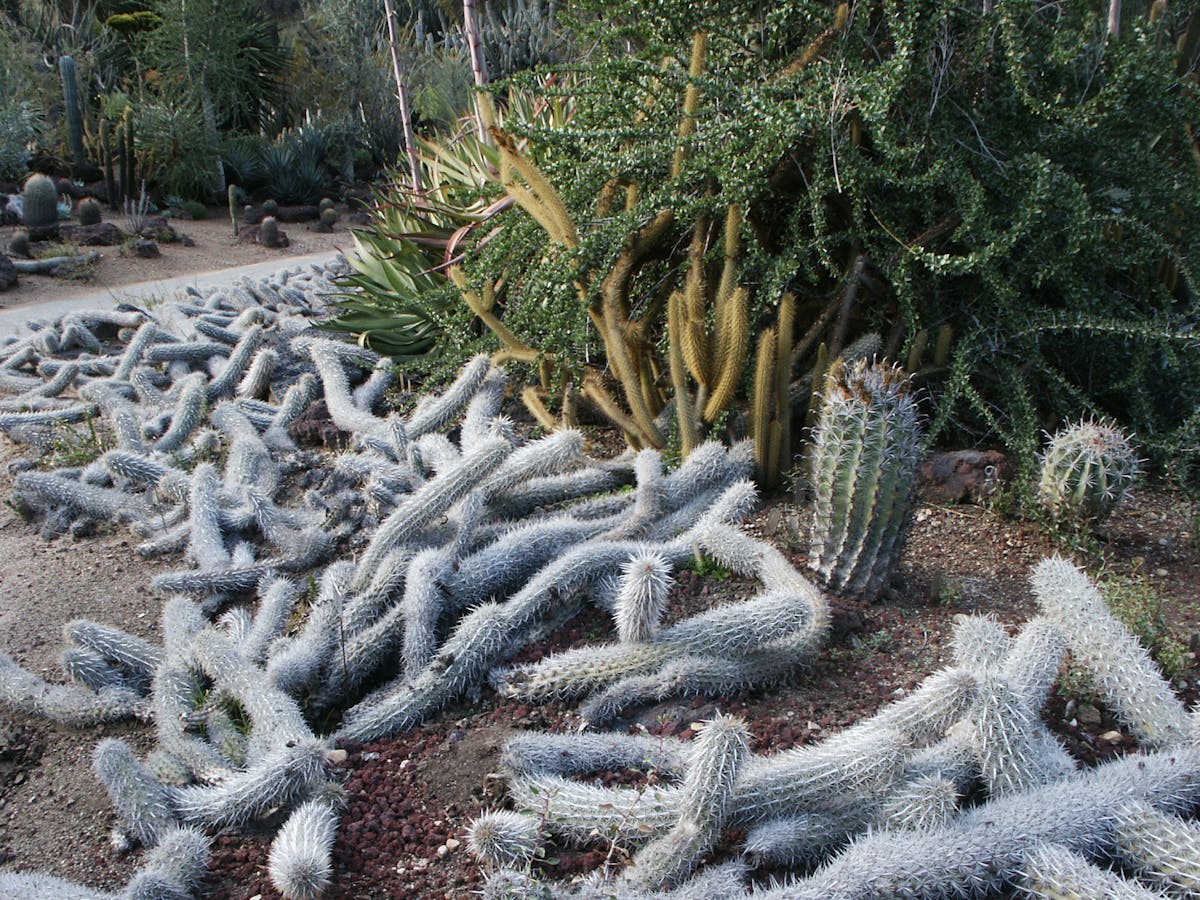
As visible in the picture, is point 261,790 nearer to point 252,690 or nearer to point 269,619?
point 252,690

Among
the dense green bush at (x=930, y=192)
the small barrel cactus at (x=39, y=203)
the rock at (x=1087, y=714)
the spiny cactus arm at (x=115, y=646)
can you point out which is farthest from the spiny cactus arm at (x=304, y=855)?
the small barrel cactus at (x=39, y=203)

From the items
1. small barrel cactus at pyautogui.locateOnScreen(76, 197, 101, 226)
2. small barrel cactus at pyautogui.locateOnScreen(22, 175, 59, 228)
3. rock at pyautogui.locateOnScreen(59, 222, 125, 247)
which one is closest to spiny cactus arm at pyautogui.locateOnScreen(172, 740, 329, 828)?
rock at pyautogui.locateOnScreen(59, 222, 125, 247)

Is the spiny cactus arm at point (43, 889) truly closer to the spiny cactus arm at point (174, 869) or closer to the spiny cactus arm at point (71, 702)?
the spiny cactus arm at point (174, 869)

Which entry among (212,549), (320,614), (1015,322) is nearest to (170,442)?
(212,549)

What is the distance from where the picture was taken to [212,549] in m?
3.55

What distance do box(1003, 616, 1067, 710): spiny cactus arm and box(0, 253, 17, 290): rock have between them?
8.40 meters

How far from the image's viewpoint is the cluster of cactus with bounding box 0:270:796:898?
2371 mm

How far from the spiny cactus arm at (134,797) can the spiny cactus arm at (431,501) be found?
868 mm

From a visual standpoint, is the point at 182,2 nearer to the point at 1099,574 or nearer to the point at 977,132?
the point at 977,132

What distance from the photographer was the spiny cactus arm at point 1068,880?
176 cm

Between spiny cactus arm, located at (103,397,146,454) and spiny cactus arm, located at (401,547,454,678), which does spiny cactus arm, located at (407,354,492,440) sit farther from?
spiny cactus arm, located at (401,547,454,678)

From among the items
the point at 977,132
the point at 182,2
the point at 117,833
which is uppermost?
the point at 182,2

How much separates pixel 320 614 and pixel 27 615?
4.09ft

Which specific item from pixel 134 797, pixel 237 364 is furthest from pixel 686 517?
pixel 237 364
